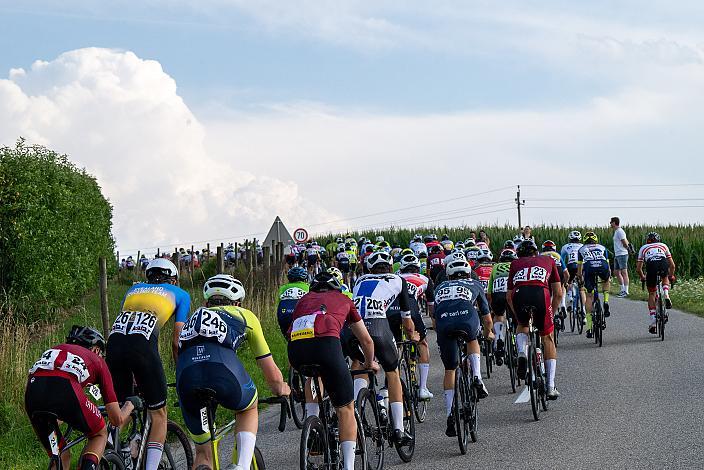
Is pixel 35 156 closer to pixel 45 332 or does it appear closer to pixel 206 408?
pixel 45 332

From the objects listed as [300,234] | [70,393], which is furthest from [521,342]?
[300,234]

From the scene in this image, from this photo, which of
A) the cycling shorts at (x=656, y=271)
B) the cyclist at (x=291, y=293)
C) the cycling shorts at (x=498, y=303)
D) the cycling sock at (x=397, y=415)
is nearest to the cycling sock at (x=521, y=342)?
the cyclist at (x=291, y=293)

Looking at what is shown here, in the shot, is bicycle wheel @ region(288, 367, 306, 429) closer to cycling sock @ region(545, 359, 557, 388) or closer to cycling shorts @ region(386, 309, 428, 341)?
cycling shorts @ region(386, 309, 428, 341)

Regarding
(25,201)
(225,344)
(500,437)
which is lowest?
(500,437)

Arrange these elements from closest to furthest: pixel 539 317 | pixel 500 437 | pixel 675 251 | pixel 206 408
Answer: pixel 206 408 < pixel 500 437 < pixel 539 317 < pixel 675 251

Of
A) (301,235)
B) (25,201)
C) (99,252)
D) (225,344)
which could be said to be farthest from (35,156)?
(225,344)

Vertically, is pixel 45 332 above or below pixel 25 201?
below

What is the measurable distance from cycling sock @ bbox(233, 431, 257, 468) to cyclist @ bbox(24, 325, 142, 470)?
112 cm

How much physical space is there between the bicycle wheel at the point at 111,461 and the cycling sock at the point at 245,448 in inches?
45.3

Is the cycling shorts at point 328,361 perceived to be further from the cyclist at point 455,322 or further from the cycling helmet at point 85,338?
the cyclist at point 455,322

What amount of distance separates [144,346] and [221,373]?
6.08 feet

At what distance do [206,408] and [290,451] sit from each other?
12.7ft

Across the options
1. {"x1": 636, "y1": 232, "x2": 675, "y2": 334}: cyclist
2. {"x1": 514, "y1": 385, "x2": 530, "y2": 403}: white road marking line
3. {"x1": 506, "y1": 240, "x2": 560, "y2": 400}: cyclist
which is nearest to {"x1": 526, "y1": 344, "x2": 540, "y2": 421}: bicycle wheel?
{"x1": 506, "y1": 240, "x2": 560, "y2": 400}: cyclist

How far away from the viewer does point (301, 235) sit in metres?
41.1
